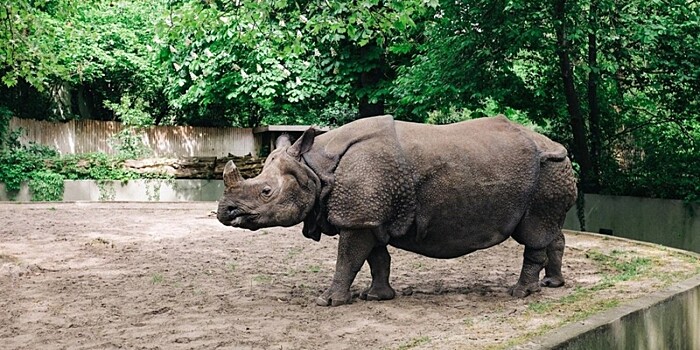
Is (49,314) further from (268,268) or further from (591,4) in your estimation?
(591,4)

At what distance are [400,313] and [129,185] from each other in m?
17.8

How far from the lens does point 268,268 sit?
870cm

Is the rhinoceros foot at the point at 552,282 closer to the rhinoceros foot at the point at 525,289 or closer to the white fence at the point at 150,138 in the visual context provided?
the rhinoceros foot at the point at 525,289

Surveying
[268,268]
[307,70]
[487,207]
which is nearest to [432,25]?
[307,70]

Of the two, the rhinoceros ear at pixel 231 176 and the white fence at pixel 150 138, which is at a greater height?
the white fence at pixel 150 138

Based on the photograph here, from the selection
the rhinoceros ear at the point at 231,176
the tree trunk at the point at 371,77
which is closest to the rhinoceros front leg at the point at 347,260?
the rhinoceros ear at the point at 231,176

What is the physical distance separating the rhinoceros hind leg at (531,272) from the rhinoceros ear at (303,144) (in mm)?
2210

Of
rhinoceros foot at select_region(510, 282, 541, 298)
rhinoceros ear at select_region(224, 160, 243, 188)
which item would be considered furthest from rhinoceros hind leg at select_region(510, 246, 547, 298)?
rhinoceros ear at select_region(224, 160, 243, 188)

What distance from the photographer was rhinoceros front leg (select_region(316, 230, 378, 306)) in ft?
20.7

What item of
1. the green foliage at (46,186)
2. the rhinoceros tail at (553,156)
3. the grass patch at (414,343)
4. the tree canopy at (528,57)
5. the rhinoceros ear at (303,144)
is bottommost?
the grass patch at (414,343)

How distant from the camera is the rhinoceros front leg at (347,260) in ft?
20.7

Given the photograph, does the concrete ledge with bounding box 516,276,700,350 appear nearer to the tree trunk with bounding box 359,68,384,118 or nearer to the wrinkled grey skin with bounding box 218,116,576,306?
the wrinkled grey skin with bounding box 218,116,576,306

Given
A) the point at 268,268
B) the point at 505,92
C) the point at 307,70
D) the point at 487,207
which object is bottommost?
the point at 268,268

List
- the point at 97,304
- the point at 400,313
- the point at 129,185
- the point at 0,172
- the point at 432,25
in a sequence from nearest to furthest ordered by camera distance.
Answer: the point at 400,313
the point at 97,304
the point at 432,25
the point at 0,172
the point at 129,185
